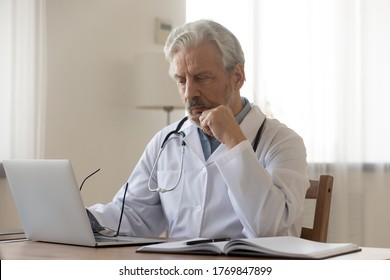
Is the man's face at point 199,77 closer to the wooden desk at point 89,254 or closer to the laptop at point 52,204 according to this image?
the laptop at point 52,204

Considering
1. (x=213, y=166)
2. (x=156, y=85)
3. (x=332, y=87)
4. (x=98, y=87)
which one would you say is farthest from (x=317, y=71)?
(x=213, y=166)

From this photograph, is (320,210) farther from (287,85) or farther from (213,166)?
(287,85)

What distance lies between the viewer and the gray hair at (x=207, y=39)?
6.56 feet

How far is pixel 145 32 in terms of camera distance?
4.01m

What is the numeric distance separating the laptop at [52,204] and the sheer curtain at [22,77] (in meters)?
1.53

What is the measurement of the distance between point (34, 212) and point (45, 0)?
1931 millimetres

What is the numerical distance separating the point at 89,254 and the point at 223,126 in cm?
57

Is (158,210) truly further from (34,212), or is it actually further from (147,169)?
(34,212)

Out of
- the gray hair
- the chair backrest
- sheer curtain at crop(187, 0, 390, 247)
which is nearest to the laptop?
the chair backrest

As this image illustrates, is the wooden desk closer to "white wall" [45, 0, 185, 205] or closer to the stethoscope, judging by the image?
the stethoscope

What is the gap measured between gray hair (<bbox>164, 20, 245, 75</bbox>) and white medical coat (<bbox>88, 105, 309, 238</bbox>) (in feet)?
0.58

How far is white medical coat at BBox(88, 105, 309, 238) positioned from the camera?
5.65 feet

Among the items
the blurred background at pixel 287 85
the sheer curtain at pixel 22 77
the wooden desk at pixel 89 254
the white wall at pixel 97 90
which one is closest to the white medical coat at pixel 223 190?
the wooden desk at pixel 89 254

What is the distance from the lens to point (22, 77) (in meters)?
3.22
